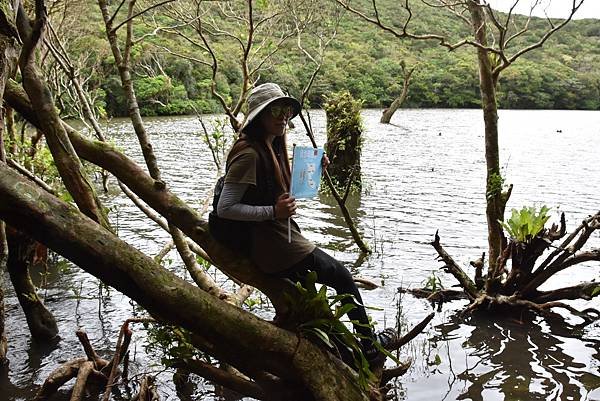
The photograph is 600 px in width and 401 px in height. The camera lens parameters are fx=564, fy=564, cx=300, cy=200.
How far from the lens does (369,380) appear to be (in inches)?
166

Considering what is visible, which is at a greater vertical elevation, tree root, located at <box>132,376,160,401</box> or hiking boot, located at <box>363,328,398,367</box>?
hiking boot, located at <box>363,328,398,367</box>

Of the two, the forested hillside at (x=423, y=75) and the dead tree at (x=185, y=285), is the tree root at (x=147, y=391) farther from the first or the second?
the forested hillside at (x=423, y=75)

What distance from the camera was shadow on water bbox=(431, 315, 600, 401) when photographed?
5691mm

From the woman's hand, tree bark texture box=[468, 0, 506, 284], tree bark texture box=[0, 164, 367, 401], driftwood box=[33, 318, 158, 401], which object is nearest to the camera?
tree bark texture box=[0, 164, 367, 401]

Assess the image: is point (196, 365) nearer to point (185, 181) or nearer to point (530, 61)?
point (185, 181)

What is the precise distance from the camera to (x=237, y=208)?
11.8ft

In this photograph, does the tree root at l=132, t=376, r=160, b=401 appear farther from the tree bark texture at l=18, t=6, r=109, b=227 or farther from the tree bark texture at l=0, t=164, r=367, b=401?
the tree bark texture at l=18, t=6, r=109, b=227

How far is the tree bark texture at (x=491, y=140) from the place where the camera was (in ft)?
25.5

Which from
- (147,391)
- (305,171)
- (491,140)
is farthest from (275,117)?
(491,140)

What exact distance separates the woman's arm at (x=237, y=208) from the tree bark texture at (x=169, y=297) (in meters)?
0.53

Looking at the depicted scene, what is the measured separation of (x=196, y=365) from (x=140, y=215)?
9814 mm

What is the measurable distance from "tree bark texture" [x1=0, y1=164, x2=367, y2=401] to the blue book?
0.91 metres

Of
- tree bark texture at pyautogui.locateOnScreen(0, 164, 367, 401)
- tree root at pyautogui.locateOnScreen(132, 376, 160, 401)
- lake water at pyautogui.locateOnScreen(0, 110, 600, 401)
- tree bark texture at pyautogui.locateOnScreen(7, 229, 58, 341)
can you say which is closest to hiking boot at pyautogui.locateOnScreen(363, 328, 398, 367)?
lake water at pyautogui.locateOnScreen(0, 110, 600, 401)

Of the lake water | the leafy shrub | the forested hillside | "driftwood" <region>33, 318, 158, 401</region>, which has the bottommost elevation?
the lake water
